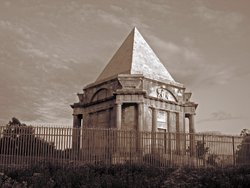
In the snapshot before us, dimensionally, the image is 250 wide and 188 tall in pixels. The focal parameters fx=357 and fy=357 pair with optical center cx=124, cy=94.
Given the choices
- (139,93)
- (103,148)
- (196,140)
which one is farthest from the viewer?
(139,93)

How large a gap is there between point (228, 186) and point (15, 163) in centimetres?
867

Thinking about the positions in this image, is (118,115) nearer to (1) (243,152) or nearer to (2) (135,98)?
(2) (135,98)

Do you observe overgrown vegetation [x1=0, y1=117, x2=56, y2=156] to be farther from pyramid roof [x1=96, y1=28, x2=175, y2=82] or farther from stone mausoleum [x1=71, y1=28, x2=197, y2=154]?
pyramid roof [x1=96, y1=28, x2=175, y2=82]

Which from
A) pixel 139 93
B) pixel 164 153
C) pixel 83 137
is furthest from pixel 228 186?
pixel 139 93

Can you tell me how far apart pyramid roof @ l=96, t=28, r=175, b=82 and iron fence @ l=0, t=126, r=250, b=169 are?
750 cm

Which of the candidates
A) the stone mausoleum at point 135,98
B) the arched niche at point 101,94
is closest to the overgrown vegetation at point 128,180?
the stone mausoleum at point 135,98

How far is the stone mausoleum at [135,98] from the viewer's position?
70.4 ft

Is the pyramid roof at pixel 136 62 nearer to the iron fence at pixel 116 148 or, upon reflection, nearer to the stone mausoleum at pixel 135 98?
the stone mausoleum at pixel 135 98

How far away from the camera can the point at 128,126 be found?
21.9 metres

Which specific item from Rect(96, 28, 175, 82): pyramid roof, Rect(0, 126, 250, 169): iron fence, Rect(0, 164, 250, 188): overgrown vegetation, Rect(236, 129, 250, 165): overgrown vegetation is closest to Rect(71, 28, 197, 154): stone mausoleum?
Rect(96, 28, 175, 82): pyramid roof

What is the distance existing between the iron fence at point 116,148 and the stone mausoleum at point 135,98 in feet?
16.1

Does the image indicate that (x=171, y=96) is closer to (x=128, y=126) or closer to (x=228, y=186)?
(x=128, y=126)

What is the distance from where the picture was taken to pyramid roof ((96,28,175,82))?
2369cm

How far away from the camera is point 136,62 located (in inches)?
949
